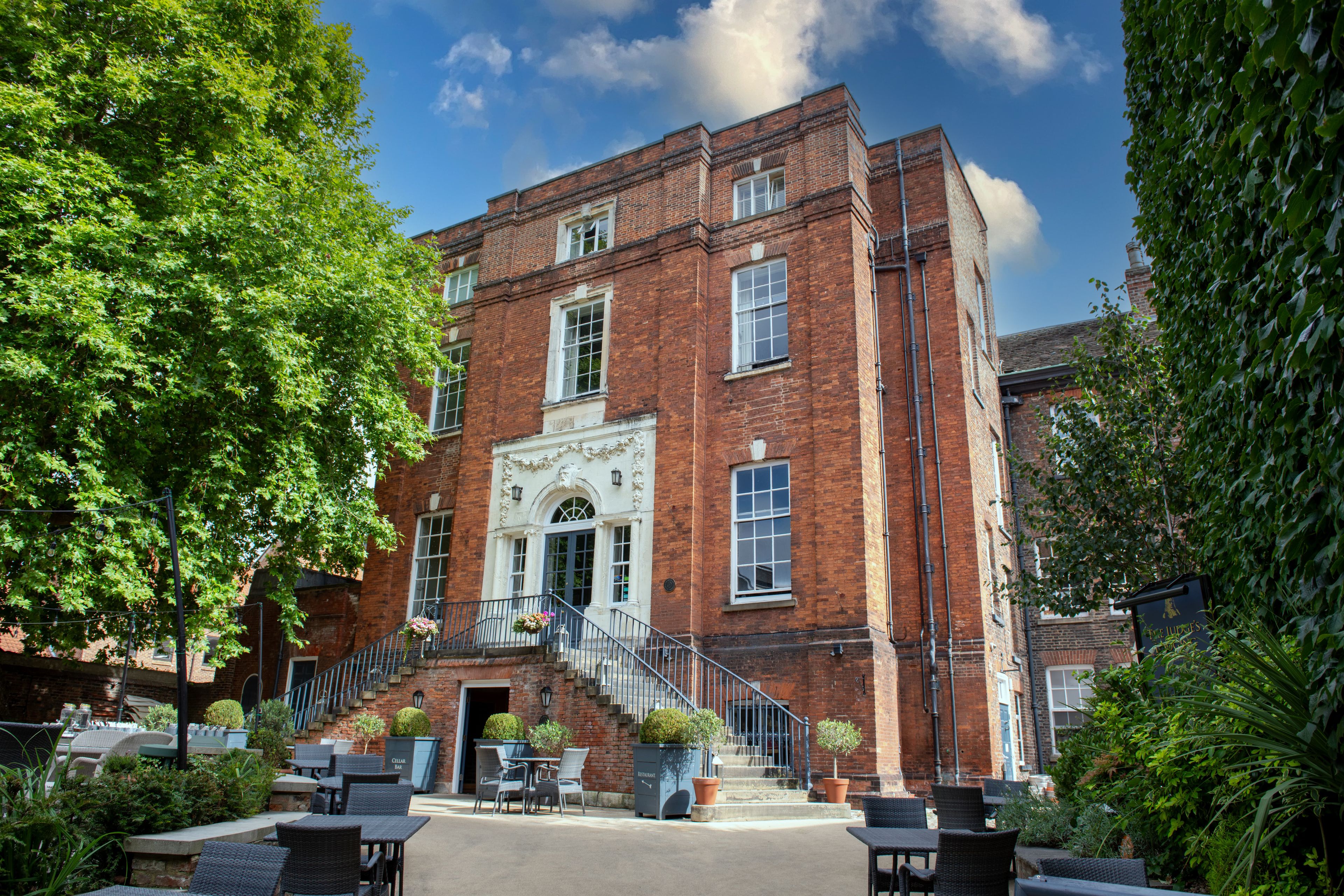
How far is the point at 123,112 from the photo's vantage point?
12.5 metres

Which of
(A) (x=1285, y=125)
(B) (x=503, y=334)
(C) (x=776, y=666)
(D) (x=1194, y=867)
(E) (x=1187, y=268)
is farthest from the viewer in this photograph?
(B) (x=503, y=334)

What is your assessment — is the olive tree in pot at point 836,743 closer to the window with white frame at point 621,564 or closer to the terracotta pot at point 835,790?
the terracotta pot at point 835,790

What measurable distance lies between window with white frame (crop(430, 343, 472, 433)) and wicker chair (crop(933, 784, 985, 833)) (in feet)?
48.6

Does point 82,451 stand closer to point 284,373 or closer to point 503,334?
point 284,373

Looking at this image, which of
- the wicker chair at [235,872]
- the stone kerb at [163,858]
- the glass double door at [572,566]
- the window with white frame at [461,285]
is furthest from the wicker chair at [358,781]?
the window with white frame at [461,285]

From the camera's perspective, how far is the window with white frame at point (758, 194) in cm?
1705

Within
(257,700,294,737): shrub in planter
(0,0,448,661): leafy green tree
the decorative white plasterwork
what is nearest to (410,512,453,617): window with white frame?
the decorative white plasterwork

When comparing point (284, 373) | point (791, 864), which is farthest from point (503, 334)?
point (791, 864)

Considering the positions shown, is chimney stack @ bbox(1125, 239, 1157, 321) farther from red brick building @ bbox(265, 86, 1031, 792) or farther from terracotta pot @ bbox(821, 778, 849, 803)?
terracotta pot @ bbox(821, 778, 849, 803)

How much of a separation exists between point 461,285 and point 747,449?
9650 millimetres

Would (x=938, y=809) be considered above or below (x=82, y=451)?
below

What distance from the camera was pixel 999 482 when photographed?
61.8 feet

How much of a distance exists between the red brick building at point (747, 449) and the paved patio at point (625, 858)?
8.04 feet

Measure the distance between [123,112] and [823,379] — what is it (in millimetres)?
11845
